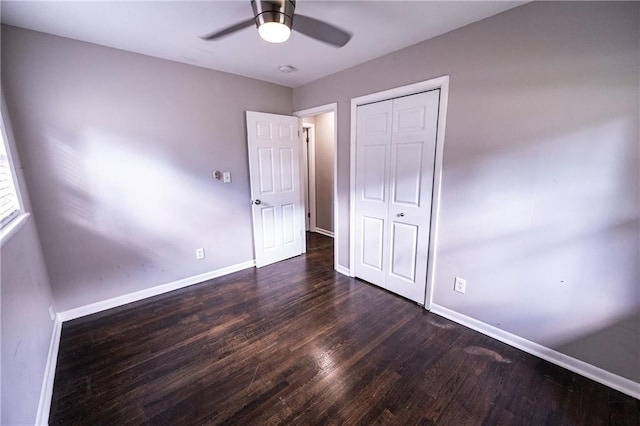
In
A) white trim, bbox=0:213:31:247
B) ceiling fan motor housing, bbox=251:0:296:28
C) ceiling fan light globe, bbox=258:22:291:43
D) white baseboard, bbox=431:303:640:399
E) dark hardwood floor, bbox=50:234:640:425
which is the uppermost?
ceiling fan motor housing, bbox=251:0:296:28

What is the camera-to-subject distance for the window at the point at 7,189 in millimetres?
1509

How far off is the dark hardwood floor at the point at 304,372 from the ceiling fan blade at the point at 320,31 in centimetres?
229

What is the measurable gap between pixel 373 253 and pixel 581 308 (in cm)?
161

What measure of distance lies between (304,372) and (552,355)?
1.70m

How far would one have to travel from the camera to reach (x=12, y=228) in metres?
1.41

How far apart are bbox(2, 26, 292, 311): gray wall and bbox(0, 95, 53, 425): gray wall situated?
22 centimetres

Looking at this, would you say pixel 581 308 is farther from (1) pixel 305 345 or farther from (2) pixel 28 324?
(2) pixel 28 324

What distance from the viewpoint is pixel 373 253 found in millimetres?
2818

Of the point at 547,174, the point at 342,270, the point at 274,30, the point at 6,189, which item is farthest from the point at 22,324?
the point at 547,174

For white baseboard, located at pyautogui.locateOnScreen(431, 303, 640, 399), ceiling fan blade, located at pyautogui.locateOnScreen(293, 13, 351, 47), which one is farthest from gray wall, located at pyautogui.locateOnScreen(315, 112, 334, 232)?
white baseboard, located at pyautogui.locateOnScreen(431, 303, 640, 399)

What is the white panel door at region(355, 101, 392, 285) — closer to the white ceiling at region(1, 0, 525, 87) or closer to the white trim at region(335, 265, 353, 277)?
the white trim at region(335, 265, 353, 277)

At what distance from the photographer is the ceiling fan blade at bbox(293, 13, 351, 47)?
68.8 inches

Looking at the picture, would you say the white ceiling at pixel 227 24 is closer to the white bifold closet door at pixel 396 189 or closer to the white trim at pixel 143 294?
the white bifold closet door at pixel 396 189

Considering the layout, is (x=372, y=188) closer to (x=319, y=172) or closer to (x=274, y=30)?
(x=274, y=30)
